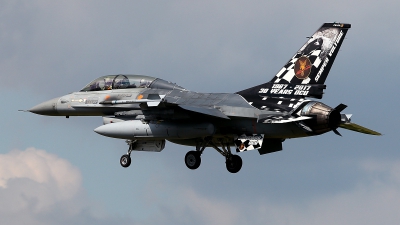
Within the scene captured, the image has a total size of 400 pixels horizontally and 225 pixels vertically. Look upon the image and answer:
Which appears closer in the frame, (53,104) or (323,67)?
(323,67)

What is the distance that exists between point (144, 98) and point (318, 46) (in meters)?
6.70

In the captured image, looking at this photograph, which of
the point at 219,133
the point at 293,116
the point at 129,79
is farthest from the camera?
the point at 129,79

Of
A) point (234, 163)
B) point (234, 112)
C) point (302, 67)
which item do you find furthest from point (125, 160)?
point (302, 67)

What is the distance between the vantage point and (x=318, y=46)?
38156 mm

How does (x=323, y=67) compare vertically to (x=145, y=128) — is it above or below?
above

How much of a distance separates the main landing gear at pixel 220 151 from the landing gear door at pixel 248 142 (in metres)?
1.79

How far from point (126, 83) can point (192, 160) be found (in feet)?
13.4

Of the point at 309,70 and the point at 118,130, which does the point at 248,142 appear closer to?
the point at 309,70

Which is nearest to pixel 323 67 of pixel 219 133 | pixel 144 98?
pixel 219 133

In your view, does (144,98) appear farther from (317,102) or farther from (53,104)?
(317,102)

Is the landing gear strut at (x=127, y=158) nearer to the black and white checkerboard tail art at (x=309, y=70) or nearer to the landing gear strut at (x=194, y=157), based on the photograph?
the landing gear strut at (x=194, y=157)

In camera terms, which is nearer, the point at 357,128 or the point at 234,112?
the point at 234,112

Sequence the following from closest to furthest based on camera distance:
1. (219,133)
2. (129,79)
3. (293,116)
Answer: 1. (293,116)
2. (219,133)
3. (129,79)

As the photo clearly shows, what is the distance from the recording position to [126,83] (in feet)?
135
